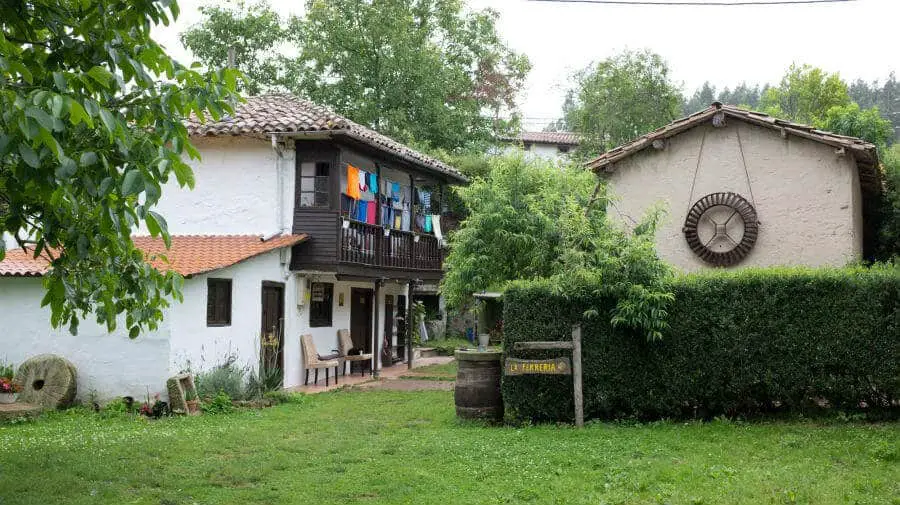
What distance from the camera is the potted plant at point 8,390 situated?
523 inches

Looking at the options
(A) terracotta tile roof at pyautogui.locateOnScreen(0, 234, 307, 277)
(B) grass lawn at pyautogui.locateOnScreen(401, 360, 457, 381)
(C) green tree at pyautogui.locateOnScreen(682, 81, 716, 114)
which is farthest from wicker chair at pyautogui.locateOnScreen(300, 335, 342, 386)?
(C) green tree at pyautogui.locateOnScreen(682, 81, 716, 114)

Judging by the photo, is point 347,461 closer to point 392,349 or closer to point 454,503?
point 454,503

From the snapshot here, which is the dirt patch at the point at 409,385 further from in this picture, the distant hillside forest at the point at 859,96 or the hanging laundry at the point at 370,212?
the distant hillside forest at the point at 859,96

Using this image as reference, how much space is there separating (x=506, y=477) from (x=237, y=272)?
927 centimetres

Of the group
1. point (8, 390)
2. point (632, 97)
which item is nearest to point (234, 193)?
point (8, 390)

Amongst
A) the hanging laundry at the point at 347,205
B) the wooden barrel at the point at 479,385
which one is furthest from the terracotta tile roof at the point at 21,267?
the wooden barrel at the point at 479,385

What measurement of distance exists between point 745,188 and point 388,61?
71.3 ft

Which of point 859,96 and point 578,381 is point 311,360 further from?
point 859,96

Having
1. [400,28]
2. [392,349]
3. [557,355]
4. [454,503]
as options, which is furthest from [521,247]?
[400,28]

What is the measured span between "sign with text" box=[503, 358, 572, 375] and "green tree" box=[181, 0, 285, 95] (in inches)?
1106

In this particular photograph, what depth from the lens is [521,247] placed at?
14023 mm

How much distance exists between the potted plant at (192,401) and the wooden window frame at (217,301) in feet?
5.27

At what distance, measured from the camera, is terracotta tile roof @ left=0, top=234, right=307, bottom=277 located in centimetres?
1459

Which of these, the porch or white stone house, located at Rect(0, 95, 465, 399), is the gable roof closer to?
white stone house, located at Rect(0, 95, 465, 399)
